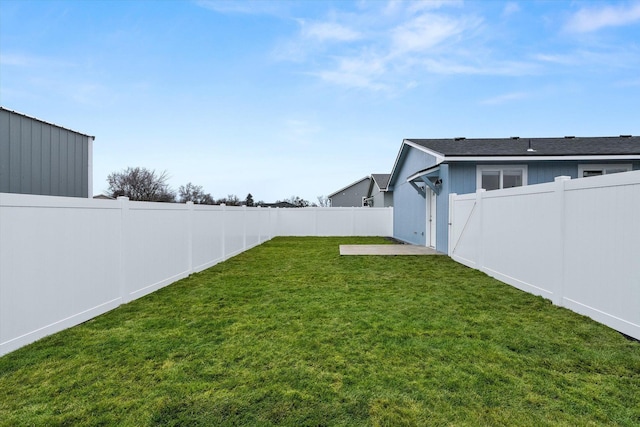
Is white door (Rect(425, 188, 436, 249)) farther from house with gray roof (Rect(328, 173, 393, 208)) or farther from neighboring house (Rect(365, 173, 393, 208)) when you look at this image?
house with gray roof (Rect(328, 173, 393, 208))

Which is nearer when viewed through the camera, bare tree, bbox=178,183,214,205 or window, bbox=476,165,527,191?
window, bbox=476,165,527,191

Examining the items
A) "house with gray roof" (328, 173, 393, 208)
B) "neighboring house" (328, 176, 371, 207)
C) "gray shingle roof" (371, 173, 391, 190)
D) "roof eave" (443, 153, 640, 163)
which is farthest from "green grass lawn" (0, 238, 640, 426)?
"neighboring house" (328, 176, 371, 207)

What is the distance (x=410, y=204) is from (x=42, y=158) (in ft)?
41.9

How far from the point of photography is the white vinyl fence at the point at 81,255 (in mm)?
3123

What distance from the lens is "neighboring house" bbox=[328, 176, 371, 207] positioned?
32312mm

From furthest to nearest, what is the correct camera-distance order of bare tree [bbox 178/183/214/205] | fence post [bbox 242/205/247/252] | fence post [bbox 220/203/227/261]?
bare tree [bbox 178/183/214/205] → fence post [bbox 242/205/247/252] → fence post [bbox 220/203/227/261]

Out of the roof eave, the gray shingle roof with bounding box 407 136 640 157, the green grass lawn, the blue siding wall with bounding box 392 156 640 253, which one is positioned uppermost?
the gray shingle roof with bounding box 407 136 640 157

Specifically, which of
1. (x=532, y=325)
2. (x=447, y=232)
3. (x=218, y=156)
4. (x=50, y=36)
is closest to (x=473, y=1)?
(x=447, y=232)

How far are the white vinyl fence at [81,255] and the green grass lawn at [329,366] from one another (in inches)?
9.9

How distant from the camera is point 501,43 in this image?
37.5 feet

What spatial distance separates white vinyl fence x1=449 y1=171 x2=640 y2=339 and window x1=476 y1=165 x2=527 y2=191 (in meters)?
3.62

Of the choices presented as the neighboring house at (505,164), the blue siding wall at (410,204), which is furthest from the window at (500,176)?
the blue siding wall at (410,204)

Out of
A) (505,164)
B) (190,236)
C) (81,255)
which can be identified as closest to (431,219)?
(505,164)

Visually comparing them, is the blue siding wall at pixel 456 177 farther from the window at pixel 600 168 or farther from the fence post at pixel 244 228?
the fence post at pixel 244 228
